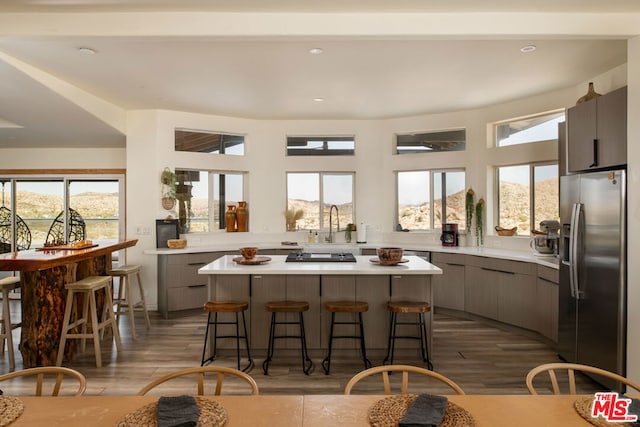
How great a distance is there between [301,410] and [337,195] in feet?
17.8

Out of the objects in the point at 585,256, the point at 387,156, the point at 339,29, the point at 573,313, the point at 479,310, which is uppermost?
the point at 339,29

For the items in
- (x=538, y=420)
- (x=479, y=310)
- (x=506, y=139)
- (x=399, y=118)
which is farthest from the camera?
(x=399, y=118)

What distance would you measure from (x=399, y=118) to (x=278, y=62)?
298 cm

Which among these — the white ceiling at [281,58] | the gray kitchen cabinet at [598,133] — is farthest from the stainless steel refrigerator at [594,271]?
the white ceiling at [281,58]

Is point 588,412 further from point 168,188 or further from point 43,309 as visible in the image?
point 168,188

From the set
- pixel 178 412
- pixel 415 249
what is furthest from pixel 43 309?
pixel 415 249

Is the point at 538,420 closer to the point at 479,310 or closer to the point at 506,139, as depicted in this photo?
the point at 479,310

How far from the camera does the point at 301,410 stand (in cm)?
151

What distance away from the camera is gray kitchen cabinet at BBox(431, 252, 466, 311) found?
5.45 metres

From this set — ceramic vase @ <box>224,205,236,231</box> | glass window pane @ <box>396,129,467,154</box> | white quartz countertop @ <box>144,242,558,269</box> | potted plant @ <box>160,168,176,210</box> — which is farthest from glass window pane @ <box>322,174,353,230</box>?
potted plant @ <box>160,168,176,210</box>

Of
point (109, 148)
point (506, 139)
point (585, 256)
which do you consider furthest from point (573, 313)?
point (109, 148)

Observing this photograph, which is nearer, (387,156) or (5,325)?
(5,325)

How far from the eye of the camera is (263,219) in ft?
21.9

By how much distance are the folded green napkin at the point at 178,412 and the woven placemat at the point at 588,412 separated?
132 centimetres
